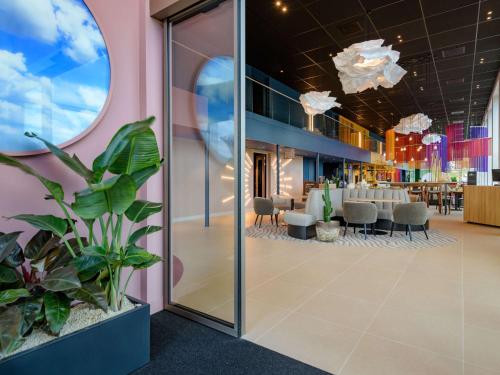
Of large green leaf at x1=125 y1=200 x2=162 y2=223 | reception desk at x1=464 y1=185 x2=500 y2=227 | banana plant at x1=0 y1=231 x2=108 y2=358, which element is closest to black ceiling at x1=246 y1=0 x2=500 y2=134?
reception desk at x1=464 y1=185 x2=500 y2=227

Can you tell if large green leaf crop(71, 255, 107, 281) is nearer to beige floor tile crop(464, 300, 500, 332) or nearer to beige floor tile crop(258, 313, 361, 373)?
beige floor tile crop(258, 313, 361, 373)

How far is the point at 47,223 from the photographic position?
1.68 m

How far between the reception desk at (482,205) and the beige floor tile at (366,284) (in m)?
5.77

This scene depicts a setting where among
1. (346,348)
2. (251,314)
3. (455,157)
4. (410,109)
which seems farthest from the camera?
(410,109)

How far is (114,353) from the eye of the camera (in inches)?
71.7

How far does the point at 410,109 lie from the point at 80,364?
51.0ft

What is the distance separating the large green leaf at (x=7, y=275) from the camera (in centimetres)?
154

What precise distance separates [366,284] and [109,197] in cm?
320

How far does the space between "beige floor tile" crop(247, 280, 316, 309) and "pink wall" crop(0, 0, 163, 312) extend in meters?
1.09

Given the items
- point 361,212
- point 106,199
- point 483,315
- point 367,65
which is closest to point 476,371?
point 483,315

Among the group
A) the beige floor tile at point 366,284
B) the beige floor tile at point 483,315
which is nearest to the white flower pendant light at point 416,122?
the beige floor tile at point 366,284

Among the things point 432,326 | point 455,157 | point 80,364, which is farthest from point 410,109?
point 80,364

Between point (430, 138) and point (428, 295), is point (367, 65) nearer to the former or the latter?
point (428, 295)

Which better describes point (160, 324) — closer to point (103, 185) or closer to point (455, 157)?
point (103, 185)
